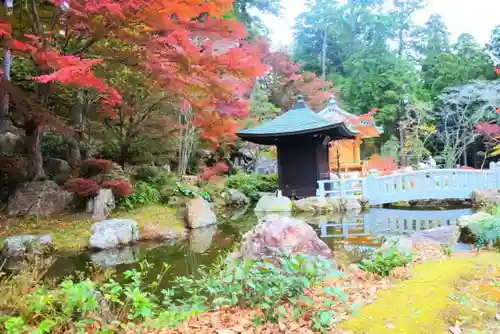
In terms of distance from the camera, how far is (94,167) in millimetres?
10297

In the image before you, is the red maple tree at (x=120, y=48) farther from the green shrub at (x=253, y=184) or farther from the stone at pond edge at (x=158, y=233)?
the green shrub at (x=253, y=184)

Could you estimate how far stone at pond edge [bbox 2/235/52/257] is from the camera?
678 centimetres

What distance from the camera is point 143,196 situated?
34.5 feet

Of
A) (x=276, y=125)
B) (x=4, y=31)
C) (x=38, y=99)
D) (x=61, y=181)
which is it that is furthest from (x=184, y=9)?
(x=276, y=125)

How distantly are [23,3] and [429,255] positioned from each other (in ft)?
32.1

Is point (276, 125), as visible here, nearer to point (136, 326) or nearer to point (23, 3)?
point (23, 3)

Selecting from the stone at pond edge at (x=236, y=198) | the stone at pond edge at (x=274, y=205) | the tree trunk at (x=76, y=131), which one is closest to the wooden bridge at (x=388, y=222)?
the stone at pond edge at (x=274, y=205)

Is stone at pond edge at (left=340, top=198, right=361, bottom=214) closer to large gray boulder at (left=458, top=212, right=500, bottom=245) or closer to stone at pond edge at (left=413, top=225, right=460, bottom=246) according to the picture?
stone at pond edge at (left=413, top=225, right=460, bottom=246)

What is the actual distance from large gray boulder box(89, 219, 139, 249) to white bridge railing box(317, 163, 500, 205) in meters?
6.33

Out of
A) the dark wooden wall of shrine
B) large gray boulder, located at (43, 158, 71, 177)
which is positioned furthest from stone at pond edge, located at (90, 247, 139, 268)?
the dark wooden wall of shrine

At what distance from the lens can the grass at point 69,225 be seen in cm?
767

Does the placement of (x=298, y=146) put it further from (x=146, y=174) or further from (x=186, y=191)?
(x=146, y=174)

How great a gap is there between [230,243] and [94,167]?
4646 mm

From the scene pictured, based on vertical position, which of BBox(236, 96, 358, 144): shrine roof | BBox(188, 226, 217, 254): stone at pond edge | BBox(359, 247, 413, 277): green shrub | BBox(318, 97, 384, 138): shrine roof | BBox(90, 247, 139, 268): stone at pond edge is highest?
BBox(318, 97, 384, 138): shrine roof
